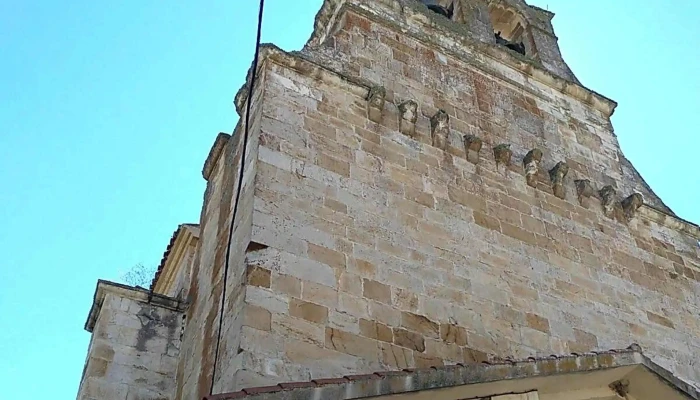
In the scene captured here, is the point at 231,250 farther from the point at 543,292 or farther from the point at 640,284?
the point at 640,284

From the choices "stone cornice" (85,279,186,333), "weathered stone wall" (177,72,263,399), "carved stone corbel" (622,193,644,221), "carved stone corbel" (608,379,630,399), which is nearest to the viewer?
"carved stone corbel" (608,379,630,399)

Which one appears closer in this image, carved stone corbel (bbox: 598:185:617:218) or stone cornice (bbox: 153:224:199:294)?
stone cornice (bbox: 153:224:199:294)

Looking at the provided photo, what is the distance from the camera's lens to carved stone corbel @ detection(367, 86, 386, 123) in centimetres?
762

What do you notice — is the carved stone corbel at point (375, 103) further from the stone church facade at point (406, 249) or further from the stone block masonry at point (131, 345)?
the stone block masonry at point (131, 345)

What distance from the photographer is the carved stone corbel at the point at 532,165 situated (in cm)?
823

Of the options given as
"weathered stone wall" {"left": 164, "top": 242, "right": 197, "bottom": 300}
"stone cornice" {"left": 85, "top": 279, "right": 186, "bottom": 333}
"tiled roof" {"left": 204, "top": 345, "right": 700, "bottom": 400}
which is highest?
"weathered stone wall" {"left": 164, "top": 242, "right": 197, "bottom": 300}

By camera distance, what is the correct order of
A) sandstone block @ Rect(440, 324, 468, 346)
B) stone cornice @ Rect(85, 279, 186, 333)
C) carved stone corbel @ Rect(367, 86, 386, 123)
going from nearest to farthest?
sandstone block @ Rect(440, 324, 468, 346) < stone cornice @ Rect(85, 279, 186, 333) < carved stone corbel @ Rect(367, 86, 386, 123)

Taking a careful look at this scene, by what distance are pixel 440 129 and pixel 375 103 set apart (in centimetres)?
72

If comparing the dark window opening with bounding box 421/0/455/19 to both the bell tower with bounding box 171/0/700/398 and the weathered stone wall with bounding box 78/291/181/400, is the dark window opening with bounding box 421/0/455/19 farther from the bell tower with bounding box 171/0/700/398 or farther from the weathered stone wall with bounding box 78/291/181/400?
the weathered stone wall with bounding box 78/291/181/400

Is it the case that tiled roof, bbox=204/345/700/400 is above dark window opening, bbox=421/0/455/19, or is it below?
below

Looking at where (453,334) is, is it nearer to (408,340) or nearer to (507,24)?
(408,340)

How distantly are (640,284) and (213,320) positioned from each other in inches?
171

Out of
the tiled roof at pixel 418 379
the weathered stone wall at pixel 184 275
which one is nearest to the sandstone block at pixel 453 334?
the tiled roof at pixel 418 379

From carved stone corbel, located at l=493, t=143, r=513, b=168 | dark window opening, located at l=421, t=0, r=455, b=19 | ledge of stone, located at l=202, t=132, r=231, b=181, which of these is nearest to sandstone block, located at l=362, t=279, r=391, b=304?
carved stone corbel, located at l=493, t=143, r=513, b=168
